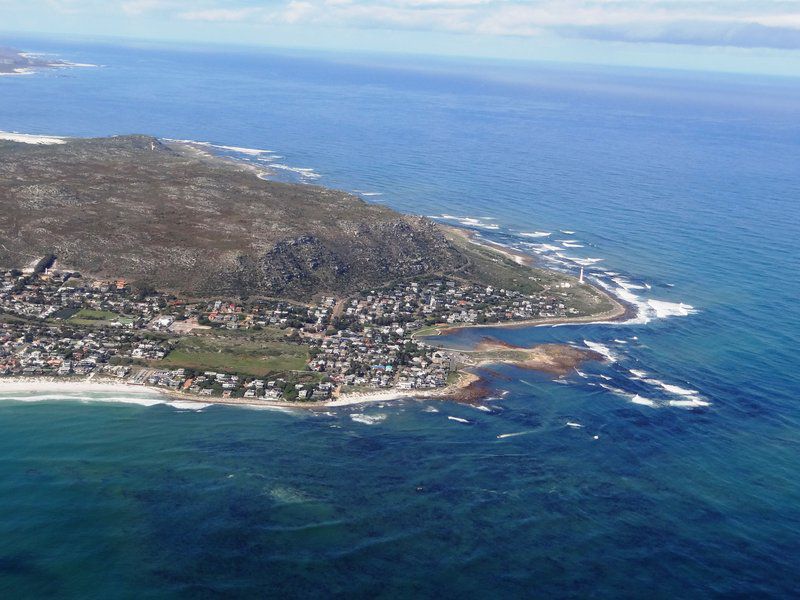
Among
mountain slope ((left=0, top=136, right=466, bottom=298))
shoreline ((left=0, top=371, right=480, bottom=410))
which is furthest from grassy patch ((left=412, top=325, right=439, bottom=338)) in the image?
shoreline ((left=0, top=371, right=480, bottom=410))

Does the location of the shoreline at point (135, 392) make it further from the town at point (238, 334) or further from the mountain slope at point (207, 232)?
the mountain slope at point (207, 232)

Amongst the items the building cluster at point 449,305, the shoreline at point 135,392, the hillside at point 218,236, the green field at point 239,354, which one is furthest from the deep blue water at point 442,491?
the hillside at point 218,236

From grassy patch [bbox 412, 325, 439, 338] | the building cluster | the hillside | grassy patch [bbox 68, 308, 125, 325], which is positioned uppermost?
the hillside

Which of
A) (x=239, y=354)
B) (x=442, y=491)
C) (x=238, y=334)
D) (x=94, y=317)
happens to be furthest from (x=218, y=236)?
(x=442, y=491)

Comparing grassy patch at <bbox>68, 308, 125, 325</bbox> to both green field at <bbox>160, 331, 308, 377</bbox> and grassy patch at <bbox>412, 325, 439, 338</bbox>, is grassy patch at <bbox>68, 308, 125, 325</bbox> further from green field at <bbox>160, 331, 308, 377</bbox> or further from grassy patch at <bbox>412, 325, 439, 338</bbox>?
grassy patch at <bbox>412, 325, 439, 338</bbox>

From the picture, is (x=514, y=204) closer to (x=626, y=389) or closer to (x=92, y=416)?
(x=626, y=389)

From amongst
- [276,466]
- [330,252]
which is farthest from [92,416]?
[330,252]

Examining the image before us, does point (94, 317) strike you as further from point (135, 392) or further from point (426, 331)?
point (426, 331)
